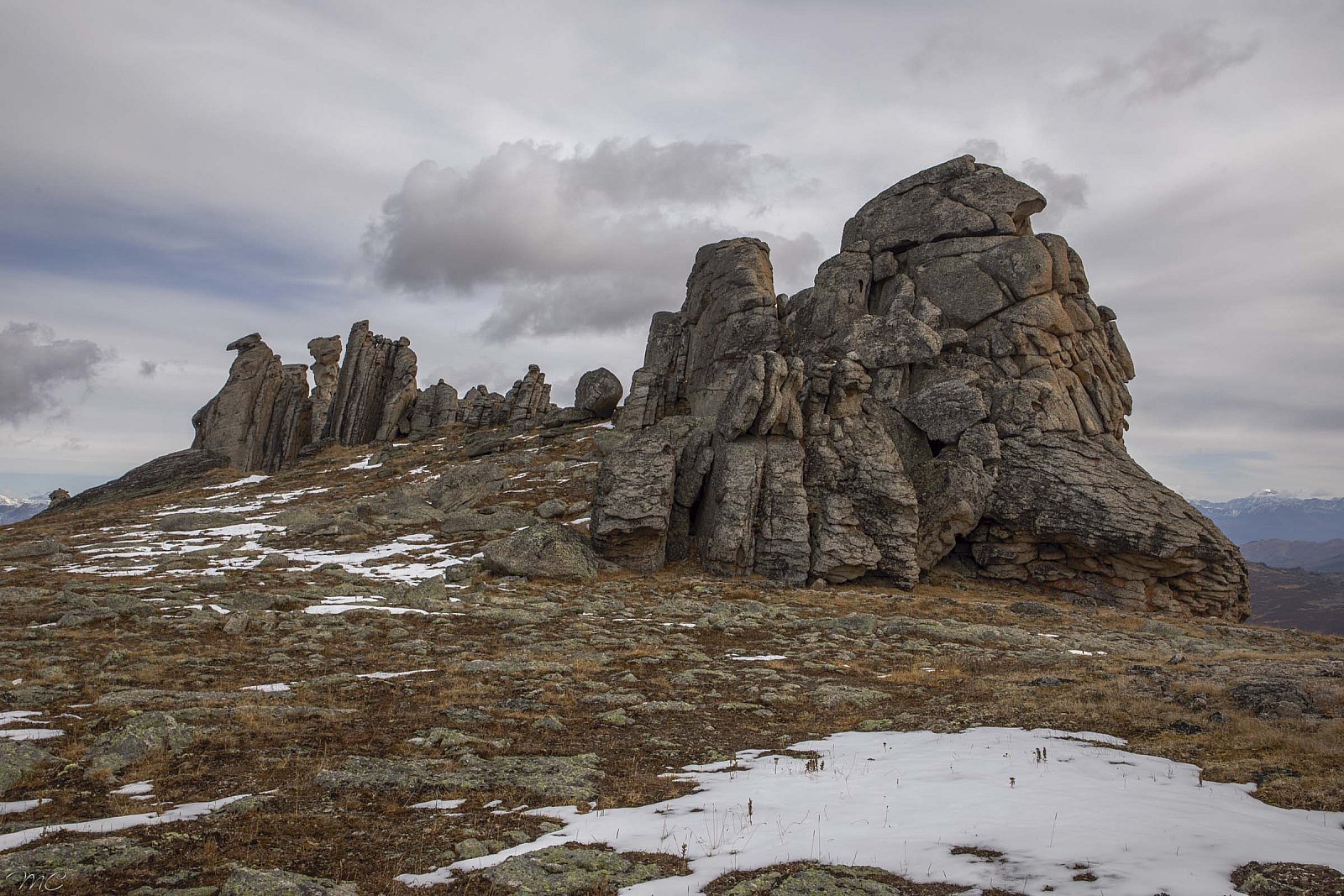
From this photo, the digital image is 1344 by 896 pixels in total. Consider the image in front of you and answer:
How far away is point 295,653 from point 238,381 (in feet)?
309

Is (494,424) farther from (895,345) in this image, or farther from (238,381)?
(895,345)

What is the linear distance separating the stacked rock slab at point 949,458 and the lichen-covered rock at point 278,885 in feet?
104

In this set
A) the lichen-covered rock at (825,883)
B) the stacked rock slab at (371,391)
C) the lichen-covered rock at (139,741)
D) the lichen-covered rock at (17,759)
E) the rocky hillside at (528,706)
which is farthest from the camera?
the stacked rock slab at (371,391)

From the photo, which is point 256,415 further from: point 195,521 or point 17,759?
point 17,759

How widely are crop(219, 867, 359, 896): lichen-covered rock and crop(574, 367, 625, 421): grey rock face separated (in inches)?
3229

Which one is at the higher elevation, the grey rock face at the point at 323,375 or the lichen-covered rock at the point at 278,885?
the grey rock face at the point at 323,375

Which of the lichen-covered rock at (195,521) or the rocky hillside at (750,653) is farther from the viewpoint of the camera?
the lichen-covered rock at (195,521)

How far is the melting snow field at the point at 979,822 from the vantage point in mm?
7824

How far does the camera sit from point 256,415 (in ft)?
327

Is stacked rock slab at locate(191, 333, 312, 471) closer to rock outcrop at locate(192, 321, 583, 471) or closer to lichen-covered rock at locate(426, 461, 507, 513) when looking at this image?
rock outcrop at locate(192, 321, 583, 471)

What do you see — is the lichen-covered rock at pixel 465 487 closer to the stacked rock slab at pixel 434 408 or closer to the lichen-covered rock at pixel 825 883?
the stacked rock slab at pixel 434 408

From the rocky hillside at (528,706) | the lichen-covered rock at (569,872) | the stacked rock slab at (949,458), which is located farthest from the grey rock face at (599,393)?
the lichen-covered rock at (569,872)

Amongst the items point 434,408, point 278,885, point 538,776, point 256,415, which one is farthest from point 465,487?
point 256,415

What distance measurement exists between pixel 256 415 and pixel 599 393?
51055mm
